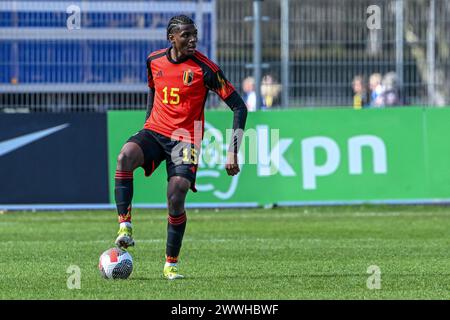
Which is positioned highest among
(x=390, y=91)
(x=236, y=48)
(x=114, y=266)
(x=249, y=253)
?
(x=236, y=48)

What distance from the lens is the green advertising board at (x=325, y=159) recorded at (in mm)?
18938

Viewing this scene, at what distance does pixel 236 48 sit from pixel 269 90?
0.92 metres

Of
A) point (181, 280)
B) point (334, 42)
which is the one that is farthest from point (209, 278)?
point (334, 42)

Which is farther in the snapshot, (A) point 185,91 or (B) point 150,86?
(B) point 150,86

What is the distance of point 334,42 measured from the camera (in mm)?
20047

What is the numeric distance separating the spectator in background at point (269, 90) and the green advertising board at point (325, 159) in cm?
104

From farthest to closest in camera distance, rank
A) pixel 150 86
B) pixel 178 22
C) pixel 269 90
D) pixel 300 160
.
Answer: pixel 269 90, pixel 300 160, pixel 150 86, pixel 178 22

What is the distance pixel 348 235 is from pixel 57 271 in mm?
5464

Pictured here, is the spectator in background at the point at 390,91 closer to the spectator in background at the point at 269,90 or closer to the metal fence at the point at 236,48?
the metal fence at the point at 236,48

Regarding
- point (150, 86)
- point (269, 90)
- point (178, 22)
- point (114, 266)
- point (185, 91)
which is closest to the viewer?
point (114, 266)

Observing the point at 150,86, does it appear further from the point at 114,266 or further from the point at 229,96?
the point at 114,266

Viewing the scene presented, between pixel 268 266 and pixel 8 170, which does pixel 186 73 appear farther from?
pixel 8 170

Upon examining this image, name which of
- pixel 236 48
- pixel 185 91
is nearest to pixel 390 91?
pixel 236 48

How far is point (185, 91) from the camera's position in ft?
33.0
